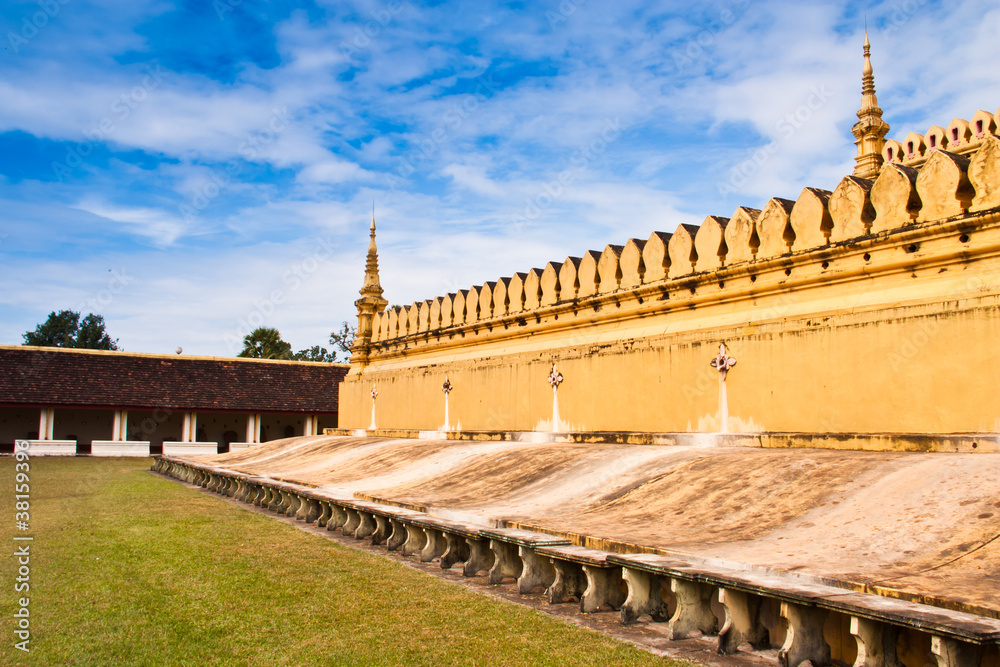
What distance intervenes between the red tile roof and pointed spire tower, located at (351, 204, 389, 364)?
677 inches

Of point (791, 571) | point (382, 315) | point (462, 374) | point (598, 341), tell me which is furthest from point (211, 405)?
point (791, 571)

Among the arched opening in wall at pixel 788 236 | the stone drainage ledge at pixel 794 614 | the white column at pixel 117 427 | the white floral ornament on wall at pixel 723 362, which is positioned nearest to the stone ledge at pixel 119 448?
the white column at pixel 117 427

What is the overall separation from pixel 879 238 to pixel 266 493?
303 inches

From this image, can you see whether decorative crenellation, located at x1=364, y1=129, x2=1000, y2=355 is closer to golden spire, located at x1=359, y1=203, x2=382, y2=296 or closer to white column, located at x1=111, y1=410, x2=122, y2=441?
golden spire, located at x1=359, y1=203, x2=382, y2=296

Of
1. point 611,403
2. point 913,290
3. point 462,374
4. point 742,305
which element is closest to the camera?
point 913,290

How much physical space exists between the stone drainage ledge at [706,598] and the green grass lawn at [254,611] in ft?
1.15

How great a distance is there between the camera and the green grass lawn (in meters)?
3.69

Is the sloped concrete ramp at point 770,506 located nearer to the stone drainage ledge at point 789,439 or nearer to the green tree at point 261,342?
the stone drainage ledge at point 789,439

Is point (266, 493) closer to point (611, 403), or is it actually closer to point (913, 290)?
point (611, 403)

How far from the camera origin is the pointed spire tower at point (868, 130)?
9.07m

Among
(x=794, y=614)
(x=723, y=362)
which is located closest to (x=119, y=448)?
(x=723, y=362)

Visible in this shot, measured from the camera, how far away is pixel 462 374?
12133 millimetres

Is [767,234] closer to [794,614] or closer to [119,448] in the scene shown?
[794,614]

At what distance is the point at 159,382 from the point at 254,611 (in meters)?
29.7
